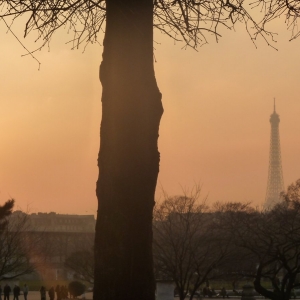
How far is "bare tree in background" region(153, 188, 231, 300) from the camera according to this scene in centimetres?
2647

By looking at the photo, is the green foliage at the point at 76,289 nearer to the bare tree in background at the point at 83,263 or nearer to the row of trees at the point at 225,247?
the bare tree in background at the point at 83,263

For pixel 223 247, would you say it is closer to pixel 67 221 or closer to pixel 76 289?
pixel 76 289

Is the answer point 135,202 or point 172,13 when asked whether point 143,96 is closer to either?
point 135,202

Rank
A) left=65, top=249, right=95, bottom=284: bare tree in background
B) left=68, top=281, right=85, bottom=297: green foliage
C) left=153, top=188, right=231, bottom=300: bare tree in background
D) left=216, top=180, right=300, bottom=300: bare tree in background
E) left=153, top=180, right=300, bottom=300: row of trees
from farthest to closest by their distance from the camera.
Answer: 1. left=65, top=249, right=95, bottom=284: bare tree in background
2. left=68, top=281, right=85, bottom=297: green foliage
3. left=153, top=188, right=231, bottom=300: bare tree in background
4. left=153, top=180, right=300, bottom=300: row of trees
5. left=216, top=180, right=300, bottom=300: bare tree in background

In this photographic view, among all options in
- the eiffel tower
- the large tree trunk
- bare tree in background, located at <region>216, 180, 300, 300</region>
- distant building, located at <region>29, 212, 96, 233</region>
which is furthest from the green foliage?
the eiffel tower

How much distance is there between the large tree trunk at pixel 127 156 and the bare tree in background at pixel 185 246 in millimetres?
18942

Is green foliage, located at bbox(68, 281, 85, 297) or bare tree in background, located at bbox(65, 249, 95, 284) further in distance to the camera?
bare tree in background, located at bbox(65, 249, 95, 284)

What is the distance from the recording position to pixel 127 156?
5402 mm

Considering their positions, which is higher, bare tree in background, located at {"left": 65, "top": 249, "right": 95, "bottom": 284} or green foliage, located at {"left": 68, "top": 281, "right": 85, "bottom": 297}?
bare tree in background, located at {"left": 65, "top": 249, "right": 95, "bottom": 284}

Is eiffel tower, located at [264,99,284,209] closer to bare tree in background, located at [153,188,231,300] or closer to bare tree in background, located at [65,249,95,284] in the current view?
bare tree in background, located at [65,249,95,284]

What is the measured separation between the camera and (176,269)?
26.9 m

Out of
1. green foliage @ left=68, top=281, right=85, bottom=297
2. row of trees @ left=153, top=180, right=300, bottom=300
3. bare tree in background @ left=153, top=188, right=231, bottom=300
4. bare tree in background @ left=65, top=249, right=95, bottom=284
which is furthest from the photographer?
bare tree in background @ left=65, top=249, right=95, bottom=284

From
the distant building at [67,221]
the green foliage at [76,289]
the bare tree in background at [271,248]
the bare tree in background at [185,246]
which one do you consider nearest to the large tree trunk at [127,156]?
the bare tree in background at [271,248]

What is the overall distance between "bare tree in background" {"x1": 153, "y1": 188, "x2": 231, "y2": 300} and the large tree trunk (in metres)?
18.9
